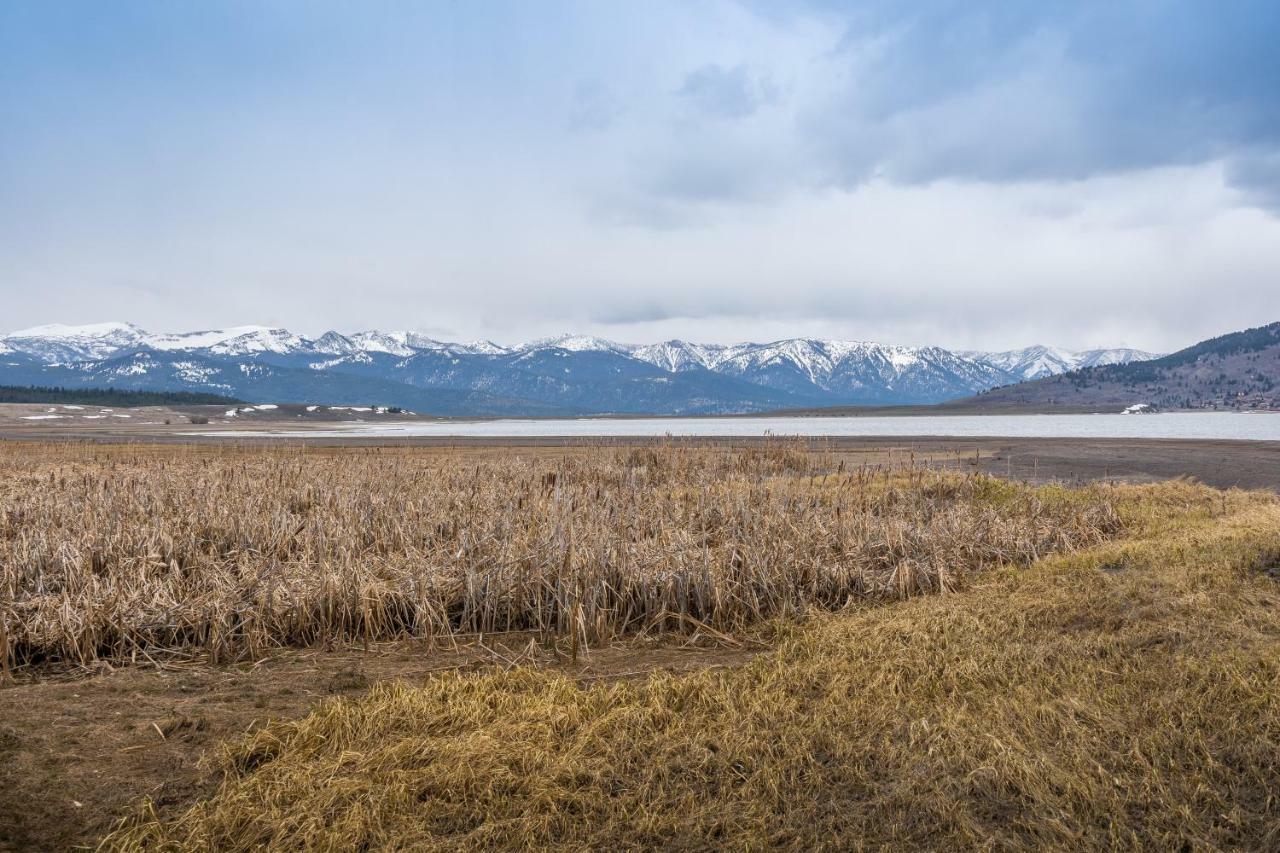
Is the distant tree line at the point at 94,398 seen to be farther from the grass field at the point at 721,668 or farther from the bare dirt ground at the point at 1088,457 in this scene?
the grass field at the point at 721,668

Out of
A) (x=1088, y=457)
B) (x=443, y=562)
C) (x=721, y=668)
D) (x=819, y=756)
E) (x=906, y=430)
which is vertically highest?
(x=443, y=562)

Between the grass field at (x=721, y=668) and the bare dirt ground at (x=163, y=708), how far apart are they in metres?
0.30

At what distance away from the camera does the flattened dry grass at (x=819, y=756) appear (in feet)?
15.2

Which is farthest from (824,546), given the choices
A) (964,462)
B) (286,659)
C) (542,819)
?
(964,462)

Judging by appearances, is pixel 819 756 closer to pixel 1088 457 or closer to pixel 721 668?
pixel 721 668

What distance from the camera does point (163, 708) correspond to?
672 cm

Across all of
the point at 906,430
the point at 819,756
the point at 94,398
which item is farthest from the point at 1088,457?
the point at 94,398

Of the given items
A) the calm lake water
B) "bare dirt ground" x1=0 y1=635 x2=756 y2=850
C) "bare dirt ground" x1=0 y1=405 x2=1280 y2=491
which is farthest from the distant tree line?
"bare dirt ground" x1=0 y1=635 x2=756 y2=850

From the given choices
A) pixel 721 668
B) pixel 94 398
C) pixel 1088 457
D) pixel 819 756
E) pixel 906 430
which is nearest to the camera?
pixel 819 756

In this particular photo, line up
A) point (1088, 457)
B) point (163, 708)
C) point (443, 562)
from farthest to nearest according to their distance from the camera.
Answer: point (1088, 457)
point (443, 562)
point (163, 708)

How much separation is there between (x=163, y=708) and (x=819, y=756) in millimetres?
4962

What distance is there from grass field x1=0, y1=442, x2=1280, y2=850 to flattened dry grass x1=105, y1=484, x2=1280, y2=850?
0.02 m

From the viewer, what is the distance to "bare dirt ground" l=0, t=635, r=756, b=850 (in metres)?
5.10

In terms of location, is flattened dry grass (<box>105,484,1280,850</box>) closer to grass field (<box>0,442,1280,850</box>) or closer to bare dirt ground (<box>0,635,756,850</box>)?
grass field (<box>0,442,1280,850</box>)
